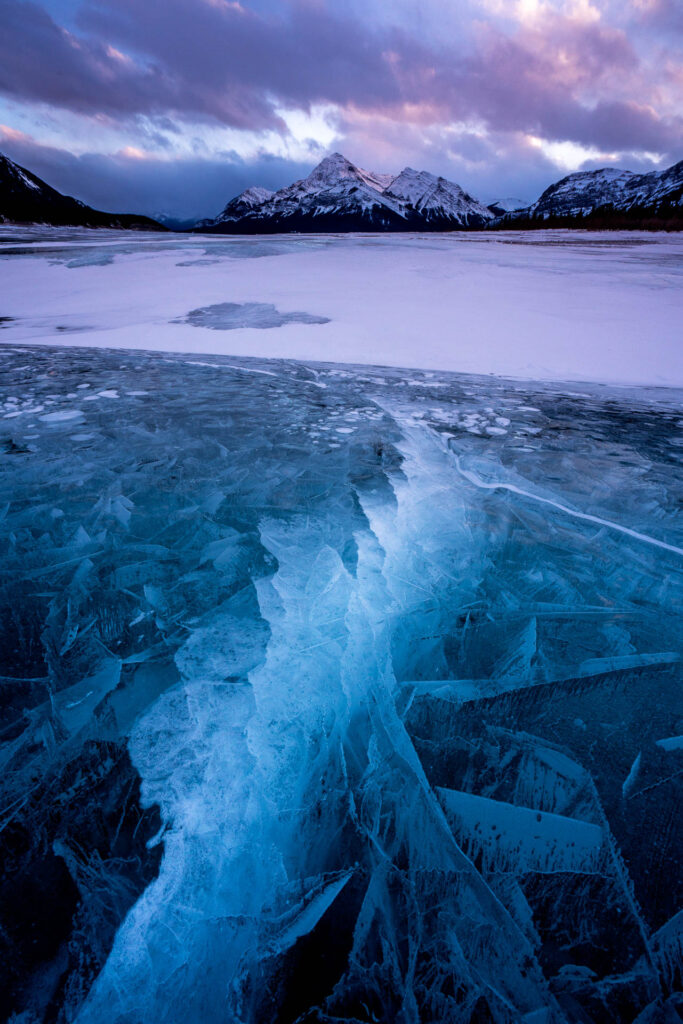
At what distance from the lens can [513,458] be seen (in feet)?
6.11

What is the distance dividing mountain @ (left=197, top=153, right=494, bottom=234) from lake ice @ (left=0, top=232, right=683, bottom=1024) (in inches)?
5312

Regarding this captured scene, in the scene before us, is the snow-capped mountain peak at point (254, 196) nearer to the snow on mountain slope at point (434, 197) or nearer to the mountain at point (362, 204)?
the mountain at point (362, 204)

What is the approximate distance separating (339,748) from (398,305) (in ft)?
15.3

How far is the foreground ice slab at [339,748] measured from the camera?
2.08 ft

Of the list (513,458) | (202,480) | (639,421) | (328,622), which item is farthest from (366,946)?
(639,421)

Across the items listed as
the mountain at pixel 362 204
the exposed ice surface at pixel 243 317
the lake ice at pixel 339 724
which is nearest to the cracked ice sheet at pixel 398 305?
the exposed ice surface at pixel 243 317

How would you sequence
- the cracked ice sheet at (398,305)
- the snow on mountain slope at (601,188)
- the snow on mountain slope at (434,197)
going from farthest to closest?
the snow on mountain slope at (434,197), the snow on mountain slope at (601,188), the cracked ice sheet at (398,305)

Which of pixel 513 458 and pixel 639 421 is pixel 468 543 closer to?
pixel 513 458

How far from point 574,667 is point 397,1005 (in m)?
0.65

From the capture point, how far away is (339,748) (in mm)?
862

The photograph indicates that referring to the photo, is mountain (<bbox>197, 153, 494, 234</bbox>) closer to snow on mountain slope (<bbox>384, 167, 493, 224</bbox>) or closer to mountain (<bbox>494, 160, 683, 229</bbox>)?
snow on mountain slope (<bbox>384, 167, 493, 224</bbox>)

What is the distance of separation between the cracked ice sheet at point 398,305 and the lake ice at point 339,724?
98cm

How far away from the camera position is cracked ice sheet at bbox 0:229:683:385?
11.3 feet

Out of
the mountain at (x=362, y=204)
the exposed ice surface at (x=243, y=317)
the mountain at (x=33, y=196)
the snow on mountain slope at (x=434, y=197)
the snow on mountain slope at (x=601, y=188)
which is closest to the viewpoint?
the exposed ice surface at (x=243, y=317)
